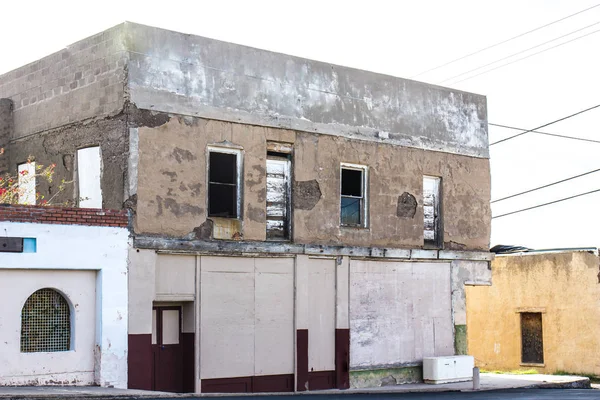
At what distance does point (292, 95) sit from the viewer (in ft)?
74.7

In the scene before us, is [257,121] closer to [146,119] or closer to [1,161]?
[146,119]

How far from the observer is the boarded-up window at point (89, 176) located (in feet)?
67.7

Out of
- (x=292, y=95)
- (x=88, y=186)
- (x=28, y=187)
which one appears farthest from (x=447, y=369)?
(x=28, y=187)

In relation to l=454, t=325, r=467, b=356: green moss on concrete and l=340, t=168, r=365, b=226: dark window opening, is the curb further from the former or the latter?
l=340, t=168, r=365, b=226: dark window opening

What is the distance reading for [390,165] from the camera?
2456 centimetres

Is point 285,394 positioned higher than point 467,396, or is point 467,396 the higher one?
point 285,394

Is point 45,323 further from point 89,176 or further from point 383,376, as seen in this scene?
point 383,376

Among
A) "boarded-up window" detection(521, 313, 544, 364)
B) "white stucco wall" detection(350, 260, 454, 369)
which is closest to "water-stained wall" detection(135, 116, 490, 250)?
"white stucco wall" detection(350, 260, 454, 369)

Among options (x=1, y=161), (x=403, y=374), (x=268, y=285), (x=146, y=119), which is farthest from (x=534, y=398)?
(x=1, y=161)

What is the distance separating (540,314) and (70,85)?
55.2 feet

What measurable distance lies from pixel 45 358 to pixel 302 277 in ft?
21.3

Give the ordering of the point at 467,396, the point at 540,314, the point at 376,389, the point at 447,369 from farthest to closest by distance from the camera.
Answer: the point at 540,314 < the point at 447,369 < the point at 376,389 < the point at 467,396

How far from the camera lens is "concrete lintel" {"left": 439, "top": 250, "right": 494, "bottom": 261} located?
25672mm

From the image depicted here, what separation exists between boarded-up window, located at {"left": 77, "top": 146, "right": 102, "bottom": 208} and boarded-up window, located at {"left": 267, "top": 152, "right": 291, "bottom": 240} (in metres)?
3.93
